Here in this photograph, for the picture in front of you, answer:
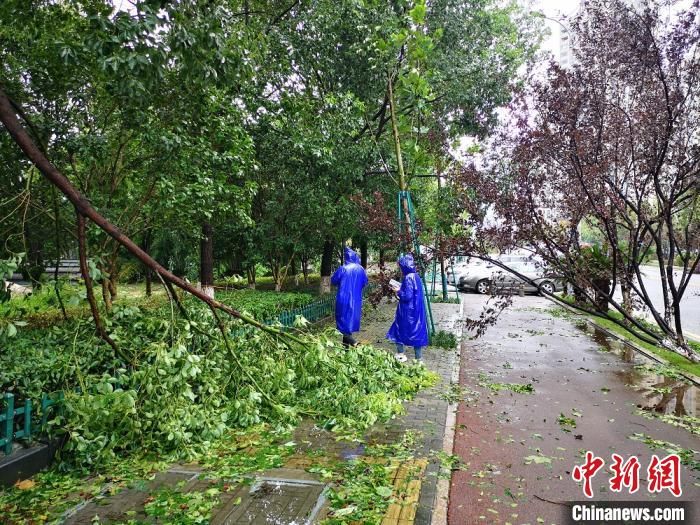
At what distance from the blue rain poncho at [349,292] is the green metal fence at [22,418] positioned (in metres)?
4.39

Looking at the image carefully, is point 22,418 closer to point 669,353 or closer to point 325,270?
point 669,353

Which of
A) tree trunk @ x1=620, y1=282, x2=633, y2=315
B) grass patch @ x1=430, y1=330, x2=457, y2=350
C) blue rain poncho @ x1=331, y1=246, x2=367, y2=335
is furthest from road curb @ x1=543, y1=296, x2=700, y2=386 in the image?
blue rain poncho @ x1=331, y1=246, x2=367, y2=335

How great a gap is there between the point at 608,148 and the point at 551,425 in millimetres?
3127

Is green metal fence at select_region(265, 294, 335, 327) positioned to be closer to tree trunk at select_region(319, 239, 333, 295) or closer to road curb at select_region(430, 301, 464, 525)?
tree trunk at select_region(319, 239, 333, 295)

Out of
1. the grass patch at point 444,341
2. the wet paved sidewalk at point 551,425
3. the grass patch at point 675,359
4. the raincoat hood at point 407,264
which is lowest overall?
the wet paved sidewalk at point 551,425

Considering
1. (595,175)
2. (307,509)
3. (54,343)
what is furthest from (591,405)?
(54,343)

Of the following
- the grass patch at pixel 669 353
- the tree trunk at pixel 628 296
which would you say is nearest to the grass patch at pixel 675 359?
the grass patch at pixel 669 353

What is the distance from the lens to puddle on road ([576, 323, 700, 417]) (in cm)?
586

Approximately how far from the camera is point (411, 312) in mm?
7789

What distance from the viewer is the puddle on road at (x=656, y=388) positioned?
5859 mm

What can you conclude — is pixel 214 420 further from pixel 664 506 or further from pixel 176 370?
pixel 664 506

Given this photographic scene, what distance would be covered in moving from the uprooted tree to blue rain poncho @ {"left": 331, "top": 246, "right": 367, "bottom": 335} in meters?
2.55

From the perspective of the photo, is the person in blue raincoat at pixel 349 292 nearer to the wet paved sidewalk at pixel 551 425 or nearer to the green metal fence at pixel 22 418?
the wet paved sidewalk at pixel 551 425

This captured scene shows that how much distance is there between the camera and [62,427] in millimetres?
3912
